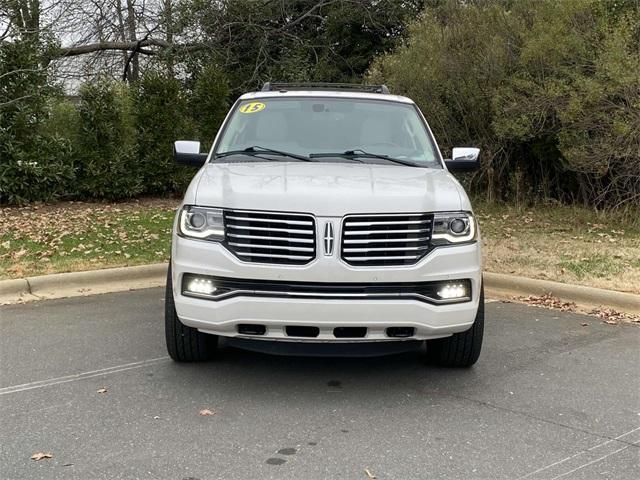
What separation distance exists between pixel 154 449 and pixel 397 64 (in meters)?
11.3

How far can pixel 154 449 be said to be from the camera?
3.42 meters

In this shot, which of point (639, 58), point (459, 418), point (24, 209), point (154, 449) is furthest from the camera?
point (24, 209)

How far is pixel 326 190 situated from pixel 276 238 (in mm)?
438

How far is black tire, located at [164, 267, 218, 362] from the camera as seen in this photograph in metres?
4.43

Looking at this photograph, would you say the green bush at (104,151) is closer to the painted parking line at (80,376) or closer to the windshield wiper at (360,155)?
the painted parking line at (80,376)

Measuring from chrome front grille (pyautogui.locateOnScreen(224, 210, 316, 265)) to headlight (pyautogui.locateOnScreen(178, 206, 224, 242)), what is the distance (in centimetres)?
14

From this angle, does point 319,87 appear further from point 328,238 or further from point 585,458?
point 585,458

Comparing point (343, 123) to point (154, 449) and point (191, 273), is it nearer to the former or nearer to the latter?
point (191, 273)

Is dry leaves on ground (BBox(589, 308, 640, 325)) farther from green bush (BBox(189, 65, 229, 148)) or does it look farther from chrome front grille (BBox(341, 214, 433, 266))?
green bush (BBox(189, 65, 229, 148))

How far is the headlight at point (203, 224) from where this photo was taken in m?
4.01

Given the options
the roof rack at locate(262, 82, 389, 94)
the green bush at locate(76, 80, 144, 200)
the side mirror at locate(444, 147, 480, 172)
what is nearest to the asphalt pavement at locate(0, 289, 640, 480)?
the side mirror at locate(444, 147, 480, 172)

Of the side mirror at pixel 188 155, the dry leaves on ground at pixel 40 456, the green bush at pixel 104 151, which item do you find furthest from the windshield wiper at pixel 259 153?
the green bush at pixel 104 151

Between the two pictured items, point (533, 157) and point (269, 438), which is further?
point (533, 157)

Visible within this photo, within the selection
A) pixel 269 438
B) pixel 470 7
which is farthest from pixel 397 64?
pixel 269 438
